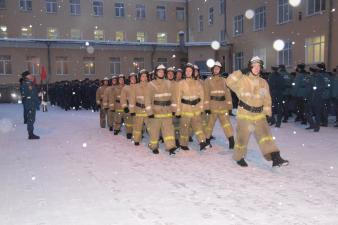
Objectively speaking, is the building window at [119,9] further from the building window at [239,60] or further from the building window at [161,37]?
the building window at [239,60]

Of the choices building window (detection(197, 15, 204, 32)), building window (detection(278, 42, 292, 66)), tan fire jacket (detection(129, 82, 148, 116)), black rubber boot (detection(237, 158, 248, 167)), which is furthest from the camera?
building window (detection(197, 15, 204, 32))

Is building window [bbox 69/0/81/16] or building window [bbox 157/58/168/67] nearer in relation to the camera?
building window [bbox 157/58/168/67]

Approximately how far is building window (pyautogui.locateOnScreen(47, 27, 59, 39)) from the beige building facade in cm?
10

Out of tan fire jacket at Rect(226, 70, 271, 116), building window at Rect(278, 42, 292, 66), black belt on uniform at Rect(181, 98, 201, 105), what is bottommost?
black belt on uniform at Rect(181, 98, 201, 105)

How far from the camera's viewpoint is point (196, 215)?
4668 millimetres

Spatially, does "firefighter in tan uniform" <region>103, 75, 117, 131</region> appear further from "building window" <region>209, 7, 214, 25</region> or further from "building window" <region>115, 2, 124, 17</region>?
"building window" <region>115, 2, 124, 17</region>

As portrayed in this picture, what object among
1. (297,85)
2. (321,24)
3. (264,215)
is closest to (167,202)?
(264,215)

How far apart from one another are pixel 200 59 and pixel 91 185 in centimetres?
2740

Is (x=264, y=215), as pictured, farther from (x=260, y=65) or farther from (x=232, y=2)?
(x=232, y=2)

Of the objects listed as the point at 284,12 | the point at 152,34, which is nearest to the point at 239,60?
the point at 284,12

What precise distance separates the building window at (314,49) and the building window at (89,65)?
19.4 metres

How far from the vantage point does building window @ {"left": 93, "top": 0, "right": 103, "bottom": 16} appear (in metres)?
39.8

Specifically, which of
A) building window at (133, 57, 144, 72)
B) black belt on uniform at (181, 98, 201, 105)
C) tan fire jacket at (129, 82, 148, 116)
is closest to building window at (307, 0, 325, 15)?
tan fire jacket at (129, 82, 148, 116)

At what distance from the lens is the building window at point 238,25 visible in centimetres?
3085
